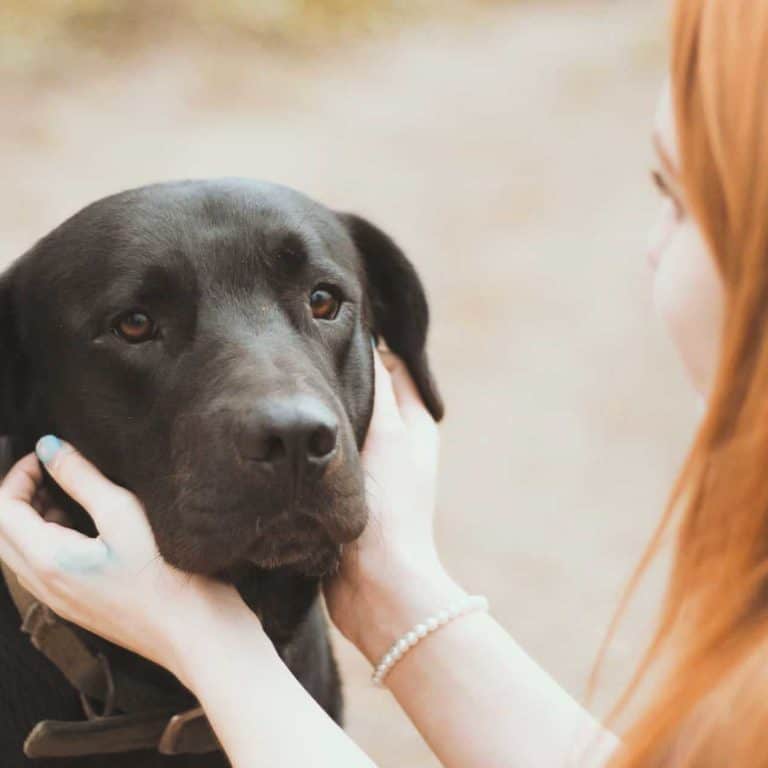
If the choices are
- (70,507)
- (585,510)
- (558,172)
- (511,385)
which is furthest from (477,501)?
(558,172)

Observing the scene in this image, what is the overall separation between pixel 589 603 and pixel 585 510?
1.36ft

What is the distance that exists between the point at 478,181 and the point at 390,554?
4013 millimetres

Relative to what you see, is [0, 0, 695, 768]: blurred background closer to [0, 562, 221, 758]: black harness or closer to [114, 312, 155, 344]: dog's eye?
[0, 562, 221, 758]: black harness

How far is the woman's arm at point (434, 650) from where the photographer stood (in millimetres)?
1678

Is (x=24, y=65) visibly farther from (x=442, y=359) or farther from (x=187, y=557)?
(x=187, y=557)

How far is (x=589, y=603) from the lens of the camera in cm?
337

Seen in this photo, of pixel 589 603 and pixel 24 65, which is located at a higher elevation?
pixel 24 65

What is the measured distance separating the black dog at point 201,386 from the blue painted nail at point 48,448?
4 cm

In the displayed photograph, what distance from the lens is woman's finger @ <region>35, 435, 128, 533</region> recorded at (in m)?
1.77

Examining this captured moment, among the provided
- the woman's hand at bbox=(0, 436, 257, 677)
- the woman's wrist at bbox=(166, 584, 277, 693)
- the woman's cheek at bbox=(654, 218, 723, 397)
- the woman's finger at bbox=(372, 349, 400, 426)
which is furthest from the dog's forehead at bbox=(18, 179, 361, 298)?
the woman's cheek at bbox=(654, 218, 723, 397)

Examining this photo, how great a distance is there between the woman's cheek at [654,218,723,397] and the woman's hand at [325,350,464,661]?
579mm

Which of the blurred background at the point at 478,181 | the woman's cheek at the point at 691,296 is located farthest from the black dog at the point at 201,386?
the blurred background at the point at 478,181

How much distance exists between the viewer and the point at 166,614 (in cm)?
168

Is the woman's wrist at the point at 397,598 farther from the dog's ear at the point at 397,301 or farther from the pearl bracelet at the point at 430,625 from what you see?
the dog's ear at the point at 397,301
